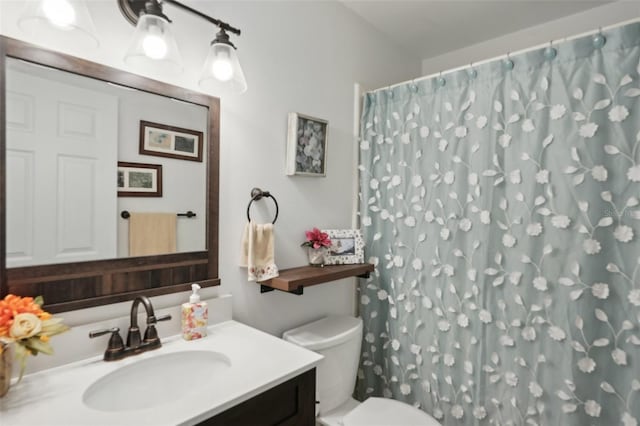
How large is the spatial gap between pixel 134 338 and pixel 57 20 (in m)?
0.94

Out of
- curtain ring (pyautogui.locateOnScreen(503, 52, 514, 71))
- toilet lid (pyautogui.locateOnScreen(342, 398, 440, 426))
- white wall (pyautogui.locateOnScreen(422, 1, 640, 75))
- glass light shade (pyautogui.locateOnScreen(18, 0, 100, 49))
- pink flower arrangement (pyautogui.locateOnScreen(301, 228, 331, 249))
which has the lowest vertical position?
toilet lid (pyautogui.locateOnScreen(342, 398, 440, 426))

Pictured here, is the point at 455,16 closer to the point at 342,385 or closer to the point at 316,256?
the point at 316,256

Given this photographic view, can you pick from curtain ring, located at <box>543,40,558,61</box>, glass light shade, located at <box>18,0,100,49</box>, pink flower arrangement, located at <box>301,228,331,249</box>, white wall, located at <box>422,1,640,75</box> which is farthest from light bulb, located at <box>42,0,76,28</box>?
white wall, located at <box>422,1,640,75</box>

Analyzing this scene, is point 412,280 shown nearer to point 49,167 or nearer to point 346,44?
point 346,44

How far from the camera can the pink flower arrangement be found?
1710 mm

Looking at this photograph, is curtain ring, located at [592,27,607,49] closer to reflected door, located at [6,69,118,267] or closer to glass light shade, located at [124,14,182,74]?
glass light shade, located at [124,14,182,74]

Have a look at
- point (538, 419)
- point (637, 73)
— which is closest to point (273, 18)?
point (637, 73)

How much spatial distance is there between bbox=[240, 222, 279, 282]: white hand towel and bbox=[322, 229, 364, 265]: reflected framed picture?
41 centimetres

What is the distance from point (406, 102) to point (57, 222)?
1668 millimetres

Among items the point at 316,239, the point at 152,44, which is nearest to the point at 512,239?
the point at 316,239

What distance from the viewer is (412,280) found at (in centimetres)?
181

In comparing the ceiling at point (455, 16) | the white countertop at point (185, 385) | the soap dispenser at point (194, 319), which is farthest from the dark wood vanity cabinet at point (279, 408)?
→ the ceiling at point (455, 16)

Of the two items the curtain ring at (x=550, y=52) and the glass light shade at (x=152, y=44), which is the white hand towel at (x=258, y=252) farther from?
the curtain ring at (x=550, y=52)

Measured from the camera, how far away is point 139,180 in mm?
1174
